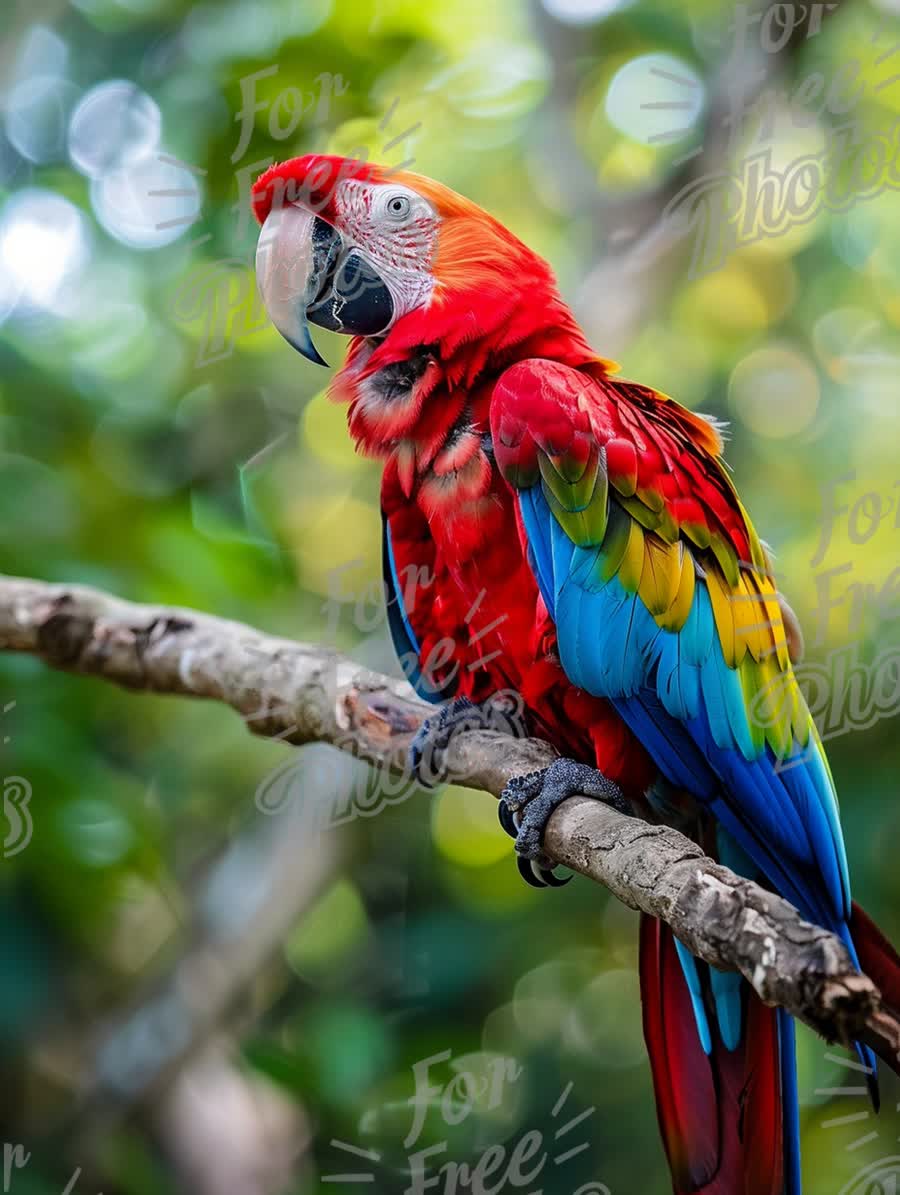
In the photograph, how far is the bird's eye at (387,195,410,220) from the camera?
4.05 feet

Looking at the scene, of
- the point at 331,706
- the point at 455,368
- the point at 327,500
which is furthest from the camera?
the point at 327,500

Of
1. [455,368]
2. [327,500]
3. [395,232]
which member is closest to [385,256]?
[395,232]

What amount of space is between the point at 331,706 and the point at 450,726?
156 millimetres

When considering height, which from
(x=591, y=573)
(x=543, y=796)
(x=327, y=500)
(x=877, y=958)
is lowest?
(x=877, y=958)

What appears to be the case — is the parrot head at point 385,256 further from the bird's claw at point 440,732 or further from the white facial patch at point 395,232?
the bird's claw at point 440,732

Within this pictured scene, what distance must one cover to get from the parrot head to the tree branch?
17.4 inches

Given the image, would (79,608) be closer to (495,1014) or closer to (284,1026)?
(284,1026)

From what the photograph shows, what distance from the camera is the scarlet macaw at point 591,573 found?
1.10 metres

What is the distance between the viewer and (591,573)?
111 cm

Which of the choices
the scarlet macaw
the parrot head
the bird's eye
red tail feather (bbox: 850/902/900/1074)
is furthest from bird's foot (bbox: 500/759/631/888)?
the bird's eye

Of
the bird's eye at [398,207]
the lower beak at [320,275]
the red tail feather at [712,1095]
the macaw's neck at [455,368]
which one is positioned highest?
the bird's eye at [398,207]

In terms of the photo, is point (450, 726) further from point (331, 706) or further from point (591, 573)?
point (591, 573)

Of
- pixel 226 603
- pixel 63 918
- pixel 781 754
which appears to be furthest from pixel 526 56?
pixel 63 918

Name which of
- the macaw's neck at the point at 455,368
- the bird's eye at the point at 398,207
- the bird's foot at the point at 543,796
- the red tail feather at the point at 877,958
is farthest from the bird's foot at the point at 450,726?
the bird's eye at the point at 398,207
